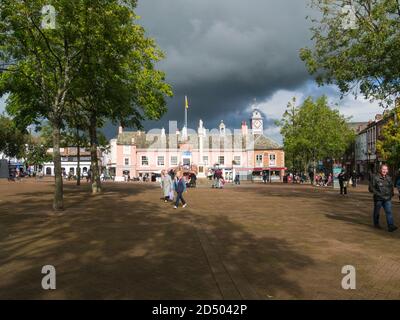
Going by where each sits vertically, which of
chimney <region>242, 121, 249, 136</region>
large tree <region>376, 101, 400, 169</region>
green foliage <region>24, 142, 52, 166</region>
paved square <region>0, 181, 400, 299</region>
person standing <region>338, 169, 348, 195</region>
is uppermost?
chimney <region>242, 121, 249, 136</region>

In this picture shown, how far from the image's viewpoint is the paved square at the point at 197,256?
19.5 feet

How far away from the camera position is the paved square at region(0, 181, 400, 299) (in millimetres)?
5934

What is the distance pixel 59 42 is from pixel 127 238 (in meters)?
11.6

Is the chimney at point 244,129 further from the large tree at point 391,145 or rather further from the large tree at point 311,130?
the large tree at point 391,145

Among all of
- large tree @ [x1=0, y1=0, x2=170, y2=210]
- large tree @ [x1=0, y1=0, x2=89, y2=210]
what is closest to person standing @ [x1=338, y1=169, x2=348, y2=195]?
large tree @ [x1=0, y1=0, x2=170, y2=210]

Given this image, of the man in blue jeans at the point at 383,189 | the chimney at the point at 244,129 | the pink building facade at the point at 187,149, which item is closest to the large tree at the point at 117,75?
the man in blue jeans at the point at 383,189

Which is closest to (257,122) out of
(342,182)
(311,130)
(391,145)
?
(311,130)

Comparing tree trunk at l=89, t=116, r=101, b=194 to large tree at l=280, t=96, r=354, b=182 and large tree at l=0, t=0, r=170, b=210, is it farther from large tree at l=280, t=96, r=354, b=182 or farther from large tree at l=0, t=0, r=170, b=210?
large tree at l=280, t=96, r=354, b=182

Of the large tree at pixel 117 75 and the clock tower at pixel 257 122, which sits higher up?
the clock tower at pixel 257 122

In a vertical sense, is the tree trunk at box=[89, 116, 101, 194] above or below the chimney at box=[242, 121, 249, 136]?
below

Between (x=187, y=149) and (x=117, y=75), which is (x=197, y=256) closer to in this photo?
(x=117, y=75)

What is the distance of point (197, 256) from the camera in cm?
829
